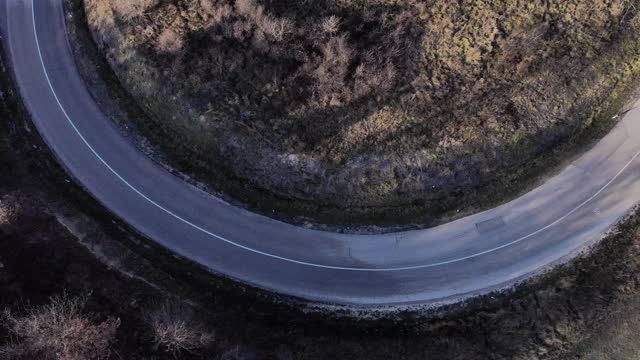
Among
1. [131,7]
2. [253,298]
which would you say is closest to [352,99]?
[253,298]

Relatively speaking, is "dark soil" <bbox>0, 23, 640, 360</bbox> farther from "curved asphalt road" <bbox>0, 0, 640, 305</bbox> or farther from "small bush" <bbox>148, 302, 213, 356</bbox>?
"curved asphalt road" <bbox>0, 0, 640, 305</bbox>

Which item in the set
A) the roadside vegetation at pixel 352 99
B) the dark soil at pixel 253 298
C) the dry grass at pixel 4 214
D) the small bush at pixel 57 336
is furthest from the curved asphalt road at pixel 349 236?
the small bush at pixel 57 336

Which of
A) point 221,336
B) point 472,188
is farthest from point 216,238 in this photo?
point 472,188

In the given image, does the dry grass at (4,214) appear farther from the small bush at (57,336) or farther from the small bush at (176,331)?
the small bush at (176,331)

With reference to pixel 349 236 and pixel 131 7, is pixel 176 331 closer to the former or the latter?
pixel 349 236

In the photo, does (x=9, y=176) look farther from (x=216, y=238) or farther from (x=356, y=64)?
(x=356, y=64)
